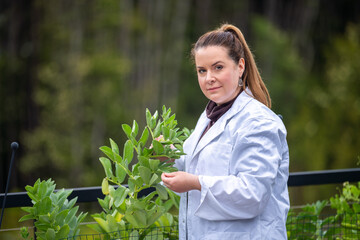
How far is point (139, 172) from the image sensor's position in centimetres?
181

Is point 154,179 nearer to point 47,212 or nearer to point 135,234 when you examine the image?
point 135,234

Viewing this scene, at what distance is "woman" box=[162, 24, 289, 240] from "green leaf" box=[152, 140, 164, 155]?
10 cm

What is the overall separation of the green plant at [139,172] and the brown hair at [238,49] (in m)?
0.29

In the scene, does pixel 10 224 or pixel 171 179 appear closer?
pixel 171 179

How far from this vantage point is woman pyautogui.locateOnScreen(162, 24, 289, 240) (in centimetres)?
155

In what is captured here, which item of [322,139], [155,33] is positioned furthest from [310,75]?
[155,33]

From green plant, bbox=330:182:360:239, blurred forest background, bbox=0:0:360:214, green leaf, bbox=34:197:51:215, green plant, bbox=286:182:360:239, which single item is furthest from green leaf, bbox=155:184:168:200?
blurred forest background, bbox=0:0:360:214

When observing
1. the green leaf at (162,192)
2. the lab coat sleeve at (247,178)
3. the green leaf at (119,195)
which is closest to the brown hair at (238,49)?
the lab coat sleeve at (247,178)

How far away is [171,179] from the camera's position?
156 cm

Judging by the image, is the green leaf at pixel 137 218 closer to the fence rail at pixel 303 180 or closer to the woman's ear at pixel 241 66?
the fence rail at pixel 303 180

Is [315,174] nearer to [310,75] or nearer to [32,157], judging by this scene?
[32,157]

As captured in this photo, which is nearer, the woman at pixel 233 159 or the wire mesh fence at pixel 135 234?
the woman at pixel 233 159

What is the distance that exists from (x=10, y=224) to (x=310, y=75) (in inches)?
369

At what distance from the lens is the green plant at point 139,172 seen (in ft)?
5.88
